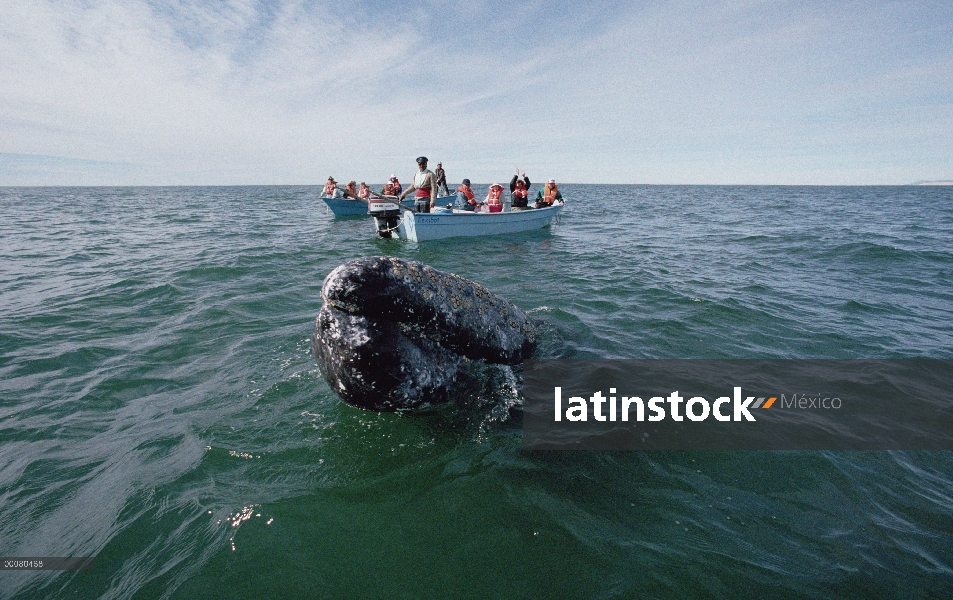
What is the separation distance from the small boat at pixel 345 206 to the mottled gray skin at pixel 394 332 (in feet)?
83.4

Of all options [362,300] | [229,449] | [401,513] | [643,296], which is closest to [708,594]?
[401,513]

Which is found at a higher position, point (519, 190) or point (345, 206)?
point (519, 190)

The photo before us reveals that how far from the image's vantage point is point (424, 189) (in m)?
18.2

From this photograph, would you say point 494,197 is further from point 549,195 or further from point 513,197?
point 549,195

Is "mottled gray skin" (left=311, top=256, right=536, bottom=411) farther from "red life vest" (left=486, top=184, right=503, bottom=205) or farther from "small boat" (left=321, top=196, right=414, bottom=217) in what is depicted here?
"small boat" (left=321, top=196, right=414, bottom=217)

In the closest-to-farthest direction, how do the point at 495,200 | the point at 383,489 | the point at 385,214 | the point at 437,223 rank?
1. the point at 383,489
2. the point at 437,223
3. the point at 385,214
4. the point at 495,200

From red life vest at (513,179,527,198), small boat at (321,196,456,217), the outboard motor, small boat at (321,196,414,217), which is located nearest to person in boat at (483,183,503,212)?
red life vest at (513,179,527,198)

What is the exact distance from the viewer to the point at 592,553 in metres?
3.07

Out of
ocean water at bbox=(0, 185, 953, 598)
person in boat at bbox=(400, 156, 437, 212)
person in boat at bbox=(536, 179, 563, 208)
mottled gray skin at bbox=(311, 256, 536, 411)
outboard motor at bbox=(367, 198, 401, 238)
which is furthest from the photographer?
person in boat at bbox=(536, 179, 563, 208)

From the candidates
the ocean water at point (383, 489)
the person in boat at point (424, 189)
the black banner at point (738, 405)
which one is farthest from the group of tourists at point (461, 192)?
the black banner at point (738, 405)

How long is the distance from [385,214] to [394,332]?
52.2 ft

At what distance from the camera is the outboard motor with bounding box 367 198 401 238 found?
18.7m

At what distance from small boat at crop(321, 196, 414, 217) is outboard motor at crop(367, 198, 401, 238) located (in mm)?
9678

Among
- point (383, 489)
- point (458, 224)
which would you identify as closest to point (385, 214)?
point (458, 224)
